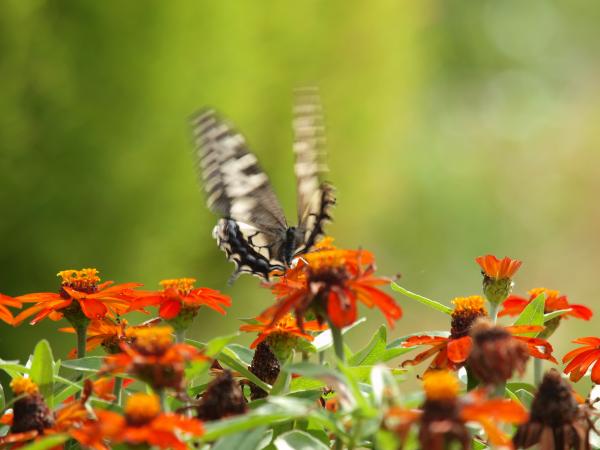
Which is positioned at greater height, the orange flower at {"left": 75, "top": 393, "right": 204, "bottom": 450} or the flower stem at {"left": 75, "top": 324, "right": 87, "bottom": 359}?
the orange flower at {"left": 75, "top": 393, "right": 204, "bottom": 450}

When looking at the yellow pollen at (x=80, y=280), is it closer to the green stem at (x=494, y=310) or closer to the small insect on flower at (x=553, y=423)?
the green stem at (x=494, y=310)

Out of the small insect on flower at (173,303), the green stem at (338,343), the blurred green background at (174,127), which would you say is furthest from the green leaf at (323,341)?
the blurred green background at (174,127)

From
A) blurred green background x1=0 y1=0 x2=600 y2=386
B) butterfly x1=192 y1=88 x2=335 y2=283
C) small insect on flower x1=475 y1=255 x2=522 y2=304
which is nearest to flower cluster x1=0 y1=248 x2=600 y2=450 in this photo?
small insect on flower x1=475 y1=255 x2=522 y2=304

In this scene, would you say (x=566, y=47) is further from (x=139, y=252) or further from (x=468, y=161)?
(x=139, y=252)

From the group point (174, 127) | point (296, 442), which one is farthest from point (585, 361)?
point (174, 127)

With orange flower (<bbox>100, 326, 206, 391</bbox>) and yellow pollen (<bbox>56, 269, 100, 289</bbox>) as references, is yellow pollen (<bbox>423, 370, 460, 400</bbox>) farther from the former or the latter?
yellow pollen (<bbox>56, 269, 100, 289</bbox>)

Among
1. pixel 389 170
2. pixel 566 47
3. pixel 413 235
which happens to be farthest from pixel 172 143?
pixel 566 47

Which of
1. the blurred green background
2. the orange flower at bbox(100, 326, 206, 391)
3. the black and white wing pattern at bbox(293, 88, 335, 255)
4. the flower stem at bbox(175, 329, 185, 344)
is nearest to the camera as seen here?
the orange flower at bbox(100, 326, 206, 391)
